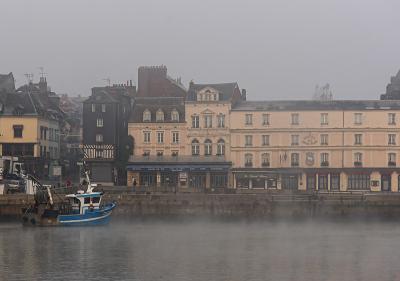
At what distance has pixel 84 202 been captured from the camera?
268 feet

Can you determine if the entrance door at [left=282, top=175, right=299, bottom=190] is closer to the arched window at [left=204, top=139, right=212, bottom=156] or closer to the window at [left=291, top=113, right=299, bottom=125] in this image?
the window at [left=291, top=113, right=299, bottom=125]

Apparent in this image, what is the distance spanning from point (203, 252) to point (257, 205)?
29.8 metres

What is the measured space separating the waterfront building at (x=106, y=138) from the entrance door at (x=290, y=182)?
20.2m

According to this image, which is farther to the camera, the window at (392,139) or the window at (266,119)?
the window at (266,119)

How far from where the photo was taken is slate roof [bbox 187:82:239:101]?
11006 cm

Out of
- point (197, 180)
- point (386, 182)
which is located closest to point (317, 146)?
point (386, 182)

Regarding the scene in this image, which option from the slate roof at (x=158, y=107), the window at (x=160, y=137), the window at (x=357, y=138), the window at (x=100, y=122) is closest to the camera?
the window at (x=357, y=138)

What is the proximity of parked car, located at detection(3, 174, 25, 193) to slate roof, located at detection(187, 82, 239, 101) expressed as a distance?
2582cm

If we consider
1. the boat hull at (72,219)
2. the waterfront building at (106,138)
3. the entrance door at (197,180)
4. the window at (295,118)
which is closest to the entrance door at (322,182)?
the window at (295,118)

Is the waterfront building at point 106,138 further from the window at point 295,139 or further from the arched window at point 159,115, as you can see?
the window at point 295,139

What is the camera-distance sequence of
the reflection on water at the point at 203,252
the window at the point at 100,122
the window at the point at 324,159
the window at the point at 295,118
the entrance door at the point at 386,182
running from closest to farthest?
the reflection on water at the point at 203,252 → the entrance door at the point at 386,182 → the window at the point at 324,159 → the window at the point at 295,118 → the window at the point at 100,122

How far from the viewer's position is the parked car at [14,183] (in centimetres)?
9075

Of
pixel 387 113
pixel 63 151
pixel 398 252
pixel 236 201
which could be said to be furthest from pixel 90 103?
pixel 398 252

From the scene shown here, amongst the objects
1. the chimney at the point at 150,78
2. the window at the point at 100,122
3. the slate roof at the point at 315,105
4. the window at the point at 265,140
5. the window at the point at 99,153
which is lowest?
the window at the point at 99,153
